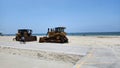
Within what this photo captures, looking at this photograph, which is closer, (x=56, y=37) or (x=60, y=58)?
(x=60, y=58)

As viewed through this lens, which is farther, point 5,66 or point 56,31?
point 56,31

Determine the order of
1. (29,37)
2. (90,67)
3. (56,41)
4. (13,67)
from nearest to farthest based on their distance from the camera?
1. (13,67)
2. (90,67)
3. (56,41)
4. (29,37)

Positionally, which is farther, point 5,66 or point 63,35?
point 63,35

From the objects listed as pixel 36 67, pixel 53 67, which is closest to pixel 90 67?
pixel 53 67

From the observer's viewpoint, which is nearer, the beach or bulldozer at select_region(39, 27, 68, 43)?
the beach

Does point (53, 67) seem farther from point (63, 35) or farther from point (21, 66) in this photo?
point (63, 35)

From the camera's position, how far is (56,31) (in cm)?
4303

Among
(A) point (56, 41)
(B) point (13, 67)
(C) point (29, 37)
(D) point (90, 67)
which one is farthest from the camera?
(C) point (29, 37)

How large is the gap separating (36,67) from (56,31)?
105 ft

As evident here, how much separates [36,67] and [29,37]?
126 ft

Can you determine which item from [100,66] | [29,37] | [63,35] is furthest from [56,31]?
[100,66]

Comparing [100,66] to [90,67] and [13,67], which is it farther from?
[13,67]

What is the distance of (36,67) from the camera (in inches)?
437

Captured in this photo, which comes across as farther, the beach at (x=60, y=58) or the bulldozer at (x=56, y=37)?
the bulldozer at (x=56, y=37)
